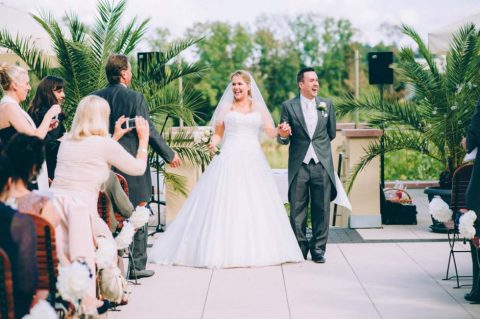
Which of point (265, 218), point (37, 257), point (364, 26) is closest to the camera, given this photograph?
point (37, 257)

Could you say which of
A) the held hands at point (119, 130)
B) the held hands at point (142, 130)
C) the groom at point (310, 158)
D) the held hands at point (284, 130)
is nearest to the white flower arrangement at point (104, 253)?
the held hands at point (142, 130)

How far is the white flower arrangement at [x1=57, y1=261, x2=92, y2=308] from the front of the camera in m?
4.21

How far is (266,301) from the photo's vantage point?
6.82m

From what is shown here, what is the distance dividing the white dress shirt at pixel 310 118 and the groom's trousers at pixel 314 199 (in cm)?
7

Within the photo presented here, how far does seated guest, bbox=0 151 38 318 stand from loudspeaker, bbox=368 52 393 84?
8.92m

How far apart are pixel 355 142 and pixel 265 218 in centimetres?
302

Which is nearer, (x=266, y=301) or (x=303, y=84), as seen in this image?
(x=266, y=301)

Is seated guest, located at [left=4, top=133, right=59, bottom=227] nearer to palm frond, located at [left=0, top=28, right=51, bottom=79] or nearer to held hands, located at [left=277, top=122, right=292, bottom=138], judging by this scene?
held hands, located at [left=277, top=122, right=292, bottom=138]

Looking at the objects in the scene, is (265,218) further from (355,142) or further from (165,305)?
(355,142)

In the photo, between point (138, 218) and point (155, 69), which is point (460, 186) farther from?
point (155, 69)

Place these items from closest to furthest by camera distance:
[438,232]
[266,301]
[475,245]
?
[475,245] → [266,301] → [438,232]

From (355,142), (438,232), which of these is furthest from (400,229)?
(355,142)

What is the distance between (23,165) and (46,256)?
502 mm

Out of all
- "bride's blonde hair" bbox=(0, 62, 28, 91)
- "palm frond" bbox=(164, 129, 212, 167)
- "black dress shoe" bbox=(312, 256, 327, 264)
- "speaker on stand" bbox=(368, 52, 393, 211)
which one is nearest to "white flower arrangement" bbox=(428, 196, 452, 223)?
"black dress shoe" bbox=(312, 256, 327, 264)
